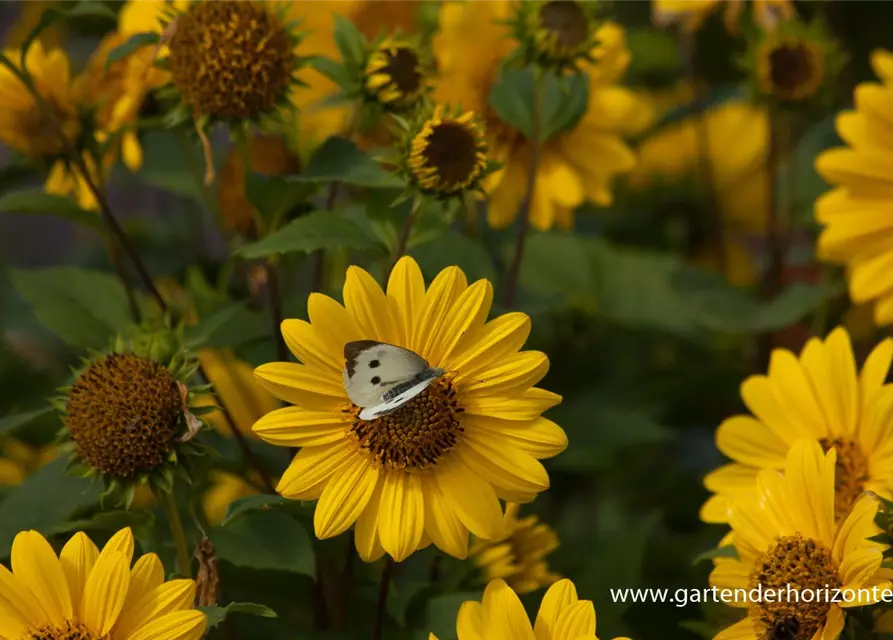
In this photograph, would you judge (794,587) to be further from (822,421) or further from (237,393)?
(237,393)

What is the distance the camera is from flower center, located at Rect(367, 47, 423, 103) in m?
0.61

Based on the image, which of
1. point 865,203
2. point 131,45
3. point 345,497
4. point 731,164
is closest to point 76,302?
point 131,45

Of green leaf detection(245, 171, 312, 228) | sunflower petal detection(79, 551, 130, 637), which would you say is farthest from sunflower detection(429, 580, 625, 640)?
green leaf detection(245, 171, 312, 228)

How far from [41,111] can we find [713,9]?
1.98 feet

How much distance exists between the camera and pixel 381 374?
48 centimetres

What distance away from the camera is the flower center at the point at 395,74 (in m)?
0.61

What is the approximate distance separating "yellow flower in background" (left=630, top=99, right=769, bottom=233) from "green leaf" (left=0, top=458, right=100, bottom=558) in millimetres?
704

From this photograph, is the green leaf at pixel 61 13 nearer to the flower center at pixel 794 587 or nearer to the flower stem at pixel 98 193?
the flower stem at pixel 98 193

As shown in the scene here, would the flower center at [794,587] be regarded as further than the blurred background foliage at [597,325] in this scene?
No

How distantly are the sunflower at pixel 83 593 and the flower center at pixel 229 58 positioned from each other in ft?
0.80

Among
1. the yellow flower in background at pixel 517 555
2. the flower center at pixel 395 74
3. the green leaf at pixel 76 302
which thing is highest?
the flower center at pixel 395 74

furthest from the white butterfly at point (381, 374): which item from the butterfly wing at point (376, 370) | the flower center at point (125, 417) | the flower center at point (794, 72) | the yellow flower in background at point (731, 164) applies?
the yellow flower in background at point (731, 164)

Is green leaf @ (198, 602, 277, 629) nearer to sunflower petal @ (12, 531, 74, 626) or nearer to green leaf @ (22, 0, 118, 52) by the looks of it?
sunflower petal @ (12, 531, 74, 626)

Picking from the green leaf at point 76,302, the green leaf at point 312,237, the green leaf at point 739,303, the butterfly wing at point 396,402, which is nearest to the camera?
the butterfly wing at point 396,402
